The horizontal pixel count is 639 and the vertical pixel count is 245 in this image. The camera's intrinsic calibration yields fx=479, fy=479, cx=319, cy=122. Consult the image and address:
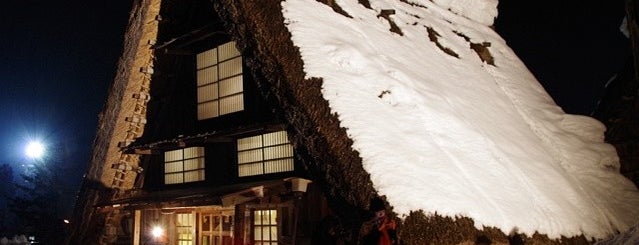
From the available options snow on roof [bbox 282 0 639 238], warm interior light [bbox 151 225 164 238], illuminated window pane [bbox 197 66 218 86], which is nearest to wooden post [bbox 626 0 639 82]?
snow on roof [bbox 282 0 639 238]

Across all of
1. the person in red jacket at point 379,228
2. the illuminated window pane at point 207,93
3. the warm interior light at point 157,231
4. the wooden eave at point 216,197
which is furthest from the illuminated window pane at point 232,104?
the person in red jacket at point 379,228

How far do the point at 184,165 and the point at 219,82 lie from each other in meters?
2.42

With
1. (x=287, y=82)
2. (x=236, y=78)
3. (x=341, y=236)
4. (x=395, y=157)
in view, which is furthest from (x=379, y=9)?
(x=341, y=236)

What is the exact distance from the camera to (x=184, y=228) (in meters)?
12.9

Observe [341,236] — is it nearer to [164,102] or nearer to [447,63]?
[447,63]

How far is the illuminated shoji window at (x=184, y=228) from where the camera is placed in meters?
12.7

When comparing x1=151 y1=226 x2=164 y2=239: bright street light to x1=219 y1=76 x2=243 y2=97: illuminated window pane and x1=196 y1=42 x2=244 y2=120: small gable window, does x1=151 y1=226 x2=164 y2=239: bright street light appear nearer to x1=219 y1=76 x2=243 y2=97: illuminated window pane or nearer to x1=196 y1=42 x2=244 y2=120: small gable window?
x1=196 y1=42 x2=244 y2=120: small gable window

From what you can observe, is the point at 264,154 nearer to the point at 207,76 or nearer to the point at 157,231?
the point at 207,76

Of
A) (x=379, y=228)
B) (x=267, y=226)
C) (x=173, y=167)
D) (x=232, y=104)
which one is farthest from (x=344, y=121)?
(x=173, y=167)

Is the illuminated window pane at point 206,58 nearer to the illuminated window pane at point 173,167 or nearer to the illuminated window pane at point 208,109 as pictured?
the illuminated window pane at point 208,109

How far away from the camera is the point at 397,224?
6.02m

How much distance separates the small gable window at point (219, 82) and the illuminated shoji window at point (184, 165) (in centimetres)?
97

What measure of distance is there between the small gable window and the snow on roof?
3.04m

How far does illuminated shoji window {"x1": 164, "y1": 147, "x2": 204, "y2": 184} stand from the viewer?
39.3 feet
